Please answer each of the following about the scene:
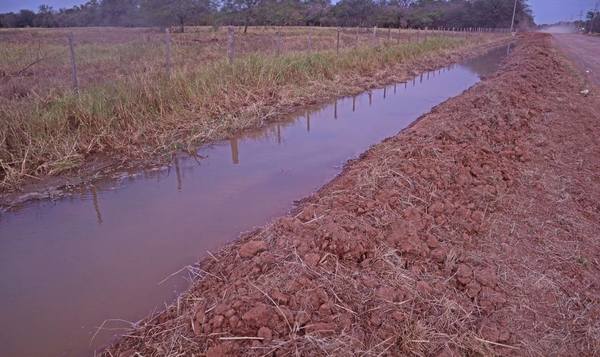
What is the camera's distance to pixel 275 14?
206 ft

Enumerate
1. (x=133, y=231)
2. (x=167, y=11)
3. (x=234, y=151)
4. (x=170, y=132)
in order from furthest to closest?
(x=167, y=11) → (x=170, y=132) → (x=234, y=151) → (x=133, y=231)

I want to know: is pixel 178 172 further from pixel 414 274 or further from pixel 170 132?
pixel 414 274

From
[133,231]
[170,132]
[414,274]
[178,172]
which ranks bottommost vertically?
[133,231]

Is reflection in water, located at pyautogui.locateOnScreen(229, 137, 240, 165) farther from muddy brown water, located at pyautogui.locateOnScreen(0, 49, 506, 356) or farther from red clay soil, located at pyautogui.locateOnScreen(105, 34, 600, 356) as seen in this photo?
red clay soil, located at pyautogui.locateOnScreen(105, 34, 600, 356)

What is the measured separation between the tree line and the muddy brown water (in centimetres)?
4154

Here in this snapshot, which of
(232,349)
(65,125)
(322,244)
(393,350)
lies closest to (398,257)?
(322,244)

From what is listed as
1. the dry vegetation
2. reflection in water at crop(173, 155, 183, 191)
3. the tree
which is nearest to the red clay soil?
reflection in water at crop(173, 155, 183, 191)

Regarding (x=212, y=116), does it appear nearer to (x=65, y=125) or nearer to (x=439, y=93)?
(x=65, y=125)

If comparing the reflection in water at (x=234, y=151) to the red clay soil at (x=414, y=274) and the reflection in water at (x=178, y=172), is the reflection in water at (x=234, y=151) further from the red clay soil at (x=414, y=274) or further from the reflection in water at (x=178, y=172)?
the red clay soil at (x=414, y=274)

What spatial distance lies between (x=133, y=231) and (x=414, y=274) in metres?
3.21

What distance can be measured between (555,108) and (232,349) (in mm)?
9335

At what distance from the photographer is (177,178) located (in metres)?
6.31

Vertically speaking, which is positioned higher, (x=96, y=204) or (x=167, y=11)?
(x=167, y=11)

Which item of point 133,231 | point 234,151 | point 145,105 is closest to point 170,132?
point 145,105
